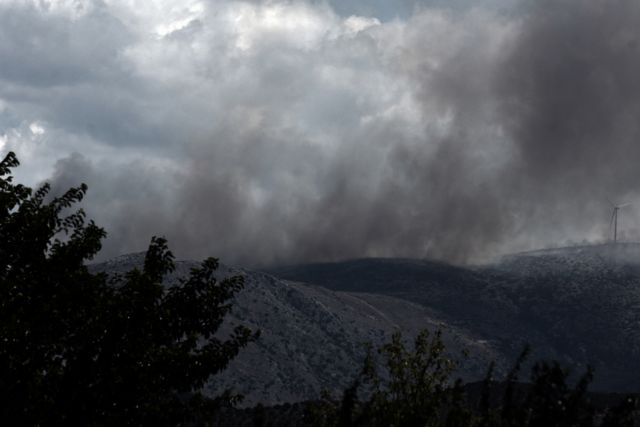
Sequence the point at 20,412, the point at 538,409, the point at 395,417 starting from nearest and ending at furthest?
the point at 538,409
the point at 20,412
the point at 395,417

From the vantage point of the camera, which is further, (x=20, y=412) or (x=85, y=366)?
(x=85, y=366)

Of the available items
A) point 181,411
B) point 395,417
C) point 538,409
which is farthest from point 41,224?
point 538,409

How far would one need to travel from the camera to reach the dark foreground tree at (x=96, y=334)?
37.7 m

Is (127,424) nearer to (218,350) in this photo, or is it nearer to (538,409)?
(218,350)

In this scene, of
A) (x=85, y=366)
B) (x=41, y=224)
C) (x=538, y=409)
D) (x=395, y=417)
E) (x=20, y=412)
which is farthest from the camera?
(x=395, y=417)

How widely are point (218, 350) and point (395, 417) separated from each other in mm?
14377

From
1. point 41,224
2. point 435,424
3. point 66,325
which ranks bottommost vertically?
point 435,424

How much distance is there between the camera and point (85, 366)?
124ft

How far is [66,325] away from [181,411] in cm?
592

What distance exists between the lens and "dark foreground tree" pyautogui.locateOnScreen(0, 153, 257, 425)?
124ft

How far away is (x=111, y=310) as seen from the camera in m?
39.6

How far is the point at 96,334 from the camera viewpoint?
38938mm

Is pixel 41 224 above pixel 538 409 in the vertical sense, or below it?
above

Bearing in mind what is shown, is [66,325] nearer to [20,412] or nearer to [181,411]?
[181,411]
